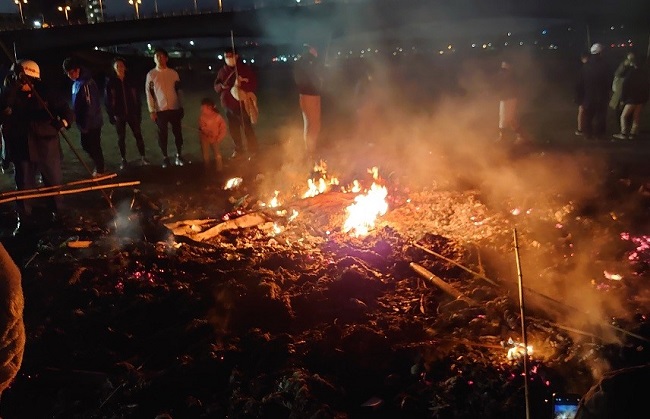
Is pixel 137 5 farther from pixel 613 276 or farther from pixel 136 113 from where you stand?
pixel 613 276

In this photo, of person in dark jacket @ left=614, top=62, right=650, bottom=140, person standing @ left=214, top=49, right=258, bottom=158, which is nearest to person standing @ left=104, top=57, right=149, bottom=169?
person standing @ left=214, top=49, right=258, bottom=158

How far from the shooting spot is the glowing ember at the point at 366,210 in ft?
21.4

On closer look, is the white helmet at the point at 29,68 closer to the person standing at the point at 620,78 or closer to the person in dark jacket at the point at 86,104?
the person in dark jacket at the point at 86,104

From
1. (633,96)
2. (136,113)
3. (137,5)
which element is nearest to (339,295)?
(136,113)

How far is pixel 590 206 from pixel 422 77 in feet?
49.8

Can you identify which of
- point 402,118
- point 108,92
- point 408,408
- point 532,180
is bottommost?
point 408,408

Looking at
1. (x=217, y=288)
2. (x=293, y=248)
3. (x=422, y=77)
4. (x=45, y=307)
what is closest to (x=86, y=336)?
(x=45, y=307)

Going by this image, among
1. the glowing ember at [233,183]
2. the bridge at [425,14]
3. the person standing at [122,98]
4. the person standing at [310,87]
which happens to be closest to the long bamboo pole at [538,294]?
the glowing ember at [233,183]

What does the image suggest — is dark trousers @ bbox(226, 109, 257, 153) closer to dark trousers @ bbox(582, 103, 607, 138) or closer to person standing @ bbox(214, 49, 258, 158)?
person standing @ bbox(214, 49, 258, 158)

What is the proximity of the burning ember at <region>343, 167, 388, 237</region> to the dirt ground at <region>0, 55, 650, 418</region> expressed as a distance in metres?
0.15

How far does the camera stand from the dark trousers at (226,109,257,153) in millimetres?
9828

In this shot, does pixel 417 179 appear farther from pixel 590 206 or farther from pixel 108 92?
pixel 108 92

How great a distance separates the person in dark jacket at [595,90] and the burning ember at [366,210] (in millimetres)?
5908

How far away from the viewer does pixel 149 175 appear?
9.34 m
